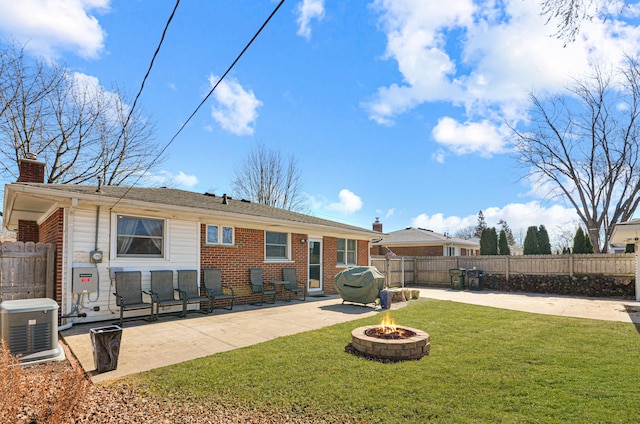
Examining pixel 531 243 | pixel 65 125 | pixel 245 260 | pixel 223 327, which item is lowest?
pixel 223 327

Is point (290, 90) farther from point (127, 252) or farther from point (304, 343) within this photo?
point (304, 343)

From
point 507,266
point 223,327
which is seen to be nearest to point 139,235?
point 223,327

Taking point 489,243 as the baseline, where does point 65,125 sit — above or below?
above

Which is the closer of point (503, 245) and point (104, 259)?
point (104, 259)

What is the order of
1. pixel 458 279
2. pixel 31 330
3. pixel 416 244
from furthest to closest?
pixel 416 244, pixel 458 279, pixel 31 330

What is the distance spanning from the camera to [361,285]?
1029 cm

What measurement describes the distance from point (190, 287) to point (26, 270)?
3.34 meters

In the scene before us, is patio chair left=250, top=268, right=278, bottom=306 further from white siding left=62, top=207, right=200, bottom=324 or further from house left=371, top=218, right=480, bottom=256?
house left=371, top=218, right=480, bottom=256

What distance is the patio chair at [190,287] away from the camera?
8.51 m

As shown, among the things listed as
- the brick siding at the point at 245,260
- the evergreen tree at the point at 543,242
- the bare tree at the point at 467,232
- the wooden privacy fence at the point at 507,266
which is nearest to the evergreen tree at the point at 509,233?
the bare tree at the point at 467,232

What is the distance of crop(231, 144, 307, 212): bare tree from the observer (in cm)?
2725

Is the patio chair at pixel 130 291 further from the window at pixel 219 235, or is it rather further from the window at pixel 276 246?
the window at pixel 276 246

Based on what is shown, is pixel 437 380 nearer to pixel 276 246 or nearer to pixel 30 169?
pixel 276 246

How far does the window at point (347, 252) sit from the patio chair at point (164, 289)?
7651 mm
